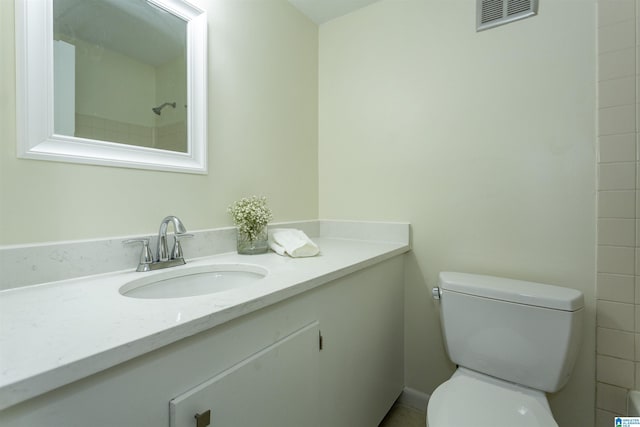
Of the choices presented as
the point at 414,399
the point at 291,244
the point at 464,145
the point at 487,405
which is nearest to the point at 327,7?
the point at 464,145

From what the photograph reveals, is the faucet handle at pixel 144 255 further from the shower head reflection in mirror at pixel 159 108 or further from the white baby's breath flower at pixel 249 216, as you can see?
the shower head reflection in mirror at pixel 159 108

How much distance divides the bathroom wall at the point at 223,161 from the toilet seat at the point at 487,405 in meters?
1.05

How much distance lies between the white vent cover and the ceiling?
592mm

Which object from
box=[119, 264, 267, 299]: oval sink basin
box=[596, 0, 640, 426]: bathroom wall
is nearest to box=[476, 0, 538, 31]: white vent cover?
box=[596, 0, 640, 426]: bathroom wall

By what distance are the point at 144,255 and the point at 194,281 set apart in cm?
19

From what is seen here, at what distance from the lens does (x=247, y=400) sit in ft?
2.31

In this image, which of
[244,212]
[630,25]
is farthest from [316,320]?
[630,25]

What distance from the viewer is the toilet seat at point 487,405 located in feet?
2.89

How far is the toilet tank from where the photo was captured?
1021 mm

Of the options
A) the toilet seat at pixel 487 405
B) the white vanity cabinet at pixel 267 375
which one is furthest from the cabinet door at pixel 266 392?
the toilet seat at pixel 487 405

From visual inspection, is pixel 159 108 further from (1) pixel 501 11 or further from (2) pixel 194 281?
(1) pixel 501 11

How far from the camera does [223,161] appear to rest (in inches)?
51.7

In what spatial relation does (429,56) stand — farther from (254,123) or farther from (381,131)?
(254,123)

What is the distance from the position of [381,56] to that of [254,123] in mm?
814
